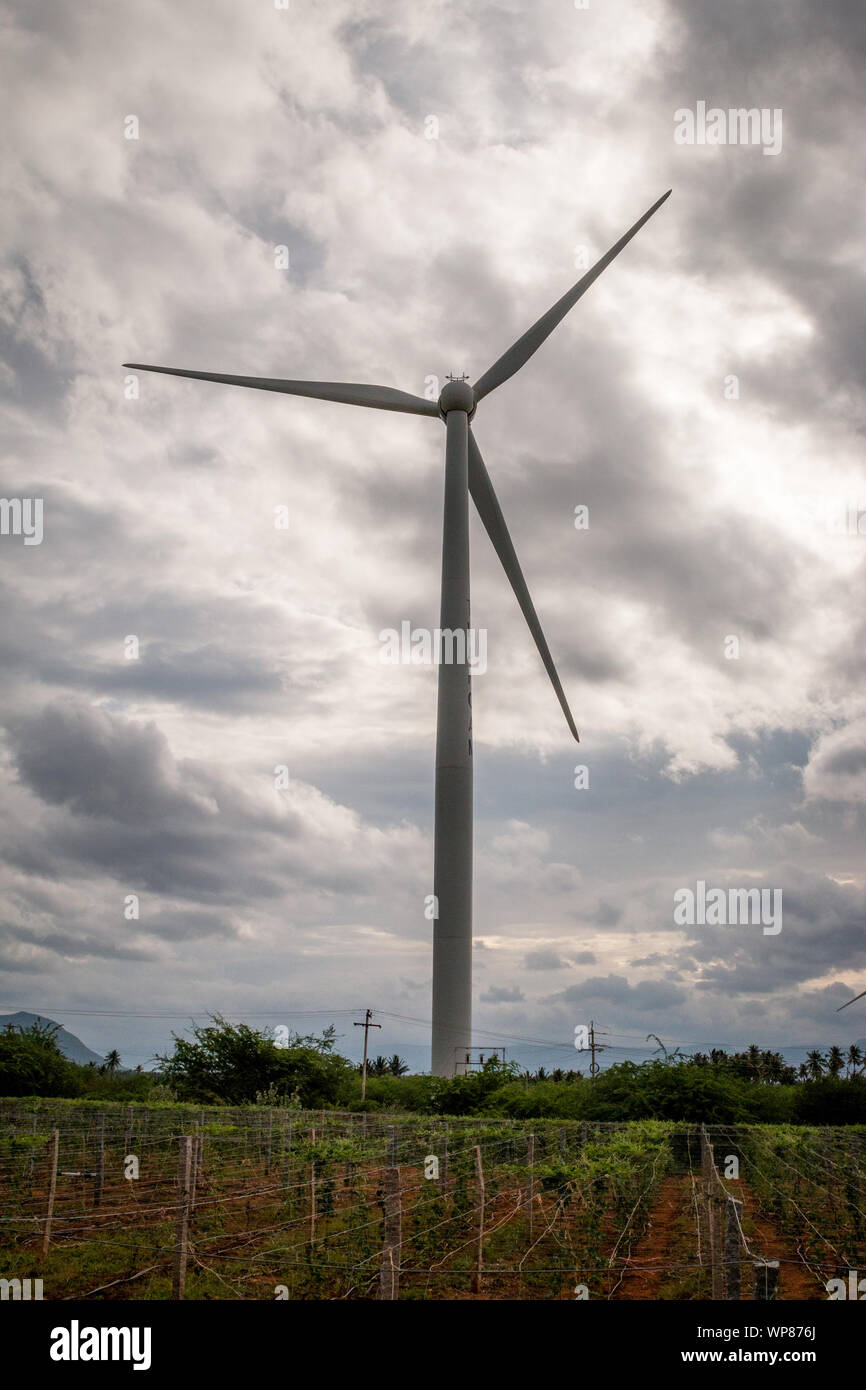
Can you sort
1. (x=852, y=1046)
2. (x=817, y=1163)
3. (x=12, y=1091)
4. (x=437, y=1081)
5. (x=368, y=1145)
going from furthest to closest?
(x=852, y=1046) < (x=12, y=1091) < (x=437, y=1081) < (x=817, y=1163) < (x=368, y=1145)

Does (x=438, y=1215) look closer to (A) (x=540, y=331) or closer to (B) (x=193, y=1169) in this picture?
(B) (x=193, y=1169)

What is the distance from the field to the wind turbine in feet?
26.8

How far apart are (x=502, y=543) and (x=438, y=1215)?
31.8 meters

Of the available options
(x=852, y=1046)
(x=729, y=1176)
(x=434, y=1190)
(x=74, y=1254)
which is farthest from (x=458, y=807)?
(x=852, y=1046)

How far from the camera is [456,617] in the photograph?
43438 millimetres

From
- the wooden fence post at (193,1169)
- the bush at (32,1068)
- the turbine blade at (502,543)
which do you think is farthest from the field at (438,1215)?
the bush at (32,1068)

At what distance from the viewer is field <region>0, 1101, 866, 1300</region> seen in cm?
1491

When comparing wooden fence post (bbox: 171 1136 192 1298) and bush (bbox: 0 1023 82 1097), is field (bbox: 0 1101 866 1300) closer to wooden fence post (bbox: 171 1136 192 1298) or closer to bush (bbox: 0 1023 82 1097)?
wooden fence post (bbox: 171 1136 192 1298)

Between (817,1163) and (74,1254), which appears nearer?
(74,1254)
